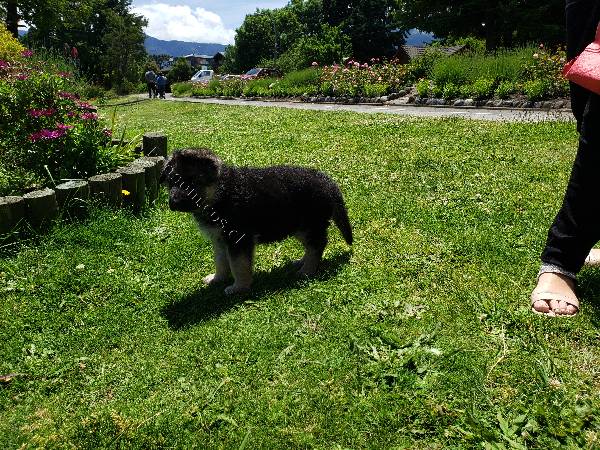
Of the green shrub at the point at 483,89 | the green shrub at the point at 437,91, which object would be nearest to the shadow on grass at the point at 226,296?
the green shrub at the point at 483,89

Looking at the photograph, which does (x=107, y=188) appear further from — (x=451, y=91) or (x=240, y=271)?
(x=451, y=91)

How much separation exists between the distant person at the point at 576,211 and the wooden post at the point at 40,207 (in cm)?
475

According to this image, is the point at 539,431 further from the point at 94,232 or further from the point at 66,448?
the point at 94,232

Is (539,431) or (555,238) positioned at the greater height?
(555,238)

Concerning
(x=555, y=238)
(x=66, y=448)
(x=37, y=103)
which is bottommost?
(x=66, y=448)

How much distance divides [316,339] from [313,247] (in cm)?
119

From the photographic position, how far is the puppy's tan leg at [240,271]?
3.99 metres

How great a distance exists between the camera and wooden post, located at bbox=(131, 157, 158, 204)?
6.14 m

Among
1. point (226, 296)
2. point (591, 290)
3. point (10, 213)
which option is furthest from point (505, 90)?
point (10, 213)

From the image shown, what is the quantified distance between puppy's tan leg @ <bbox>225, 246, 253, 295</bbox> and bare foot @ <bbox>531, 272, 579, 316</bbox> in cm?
224

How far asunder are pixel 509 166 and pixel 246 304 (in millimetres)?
4925

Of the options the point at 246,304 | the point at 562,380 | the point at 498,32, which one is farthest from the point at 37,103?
the point at 498,32

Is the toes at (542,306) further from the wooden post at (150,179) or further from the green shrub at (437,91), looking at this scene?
the green shrub at (437,91)

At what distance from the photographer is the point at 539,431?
2.34 meters
